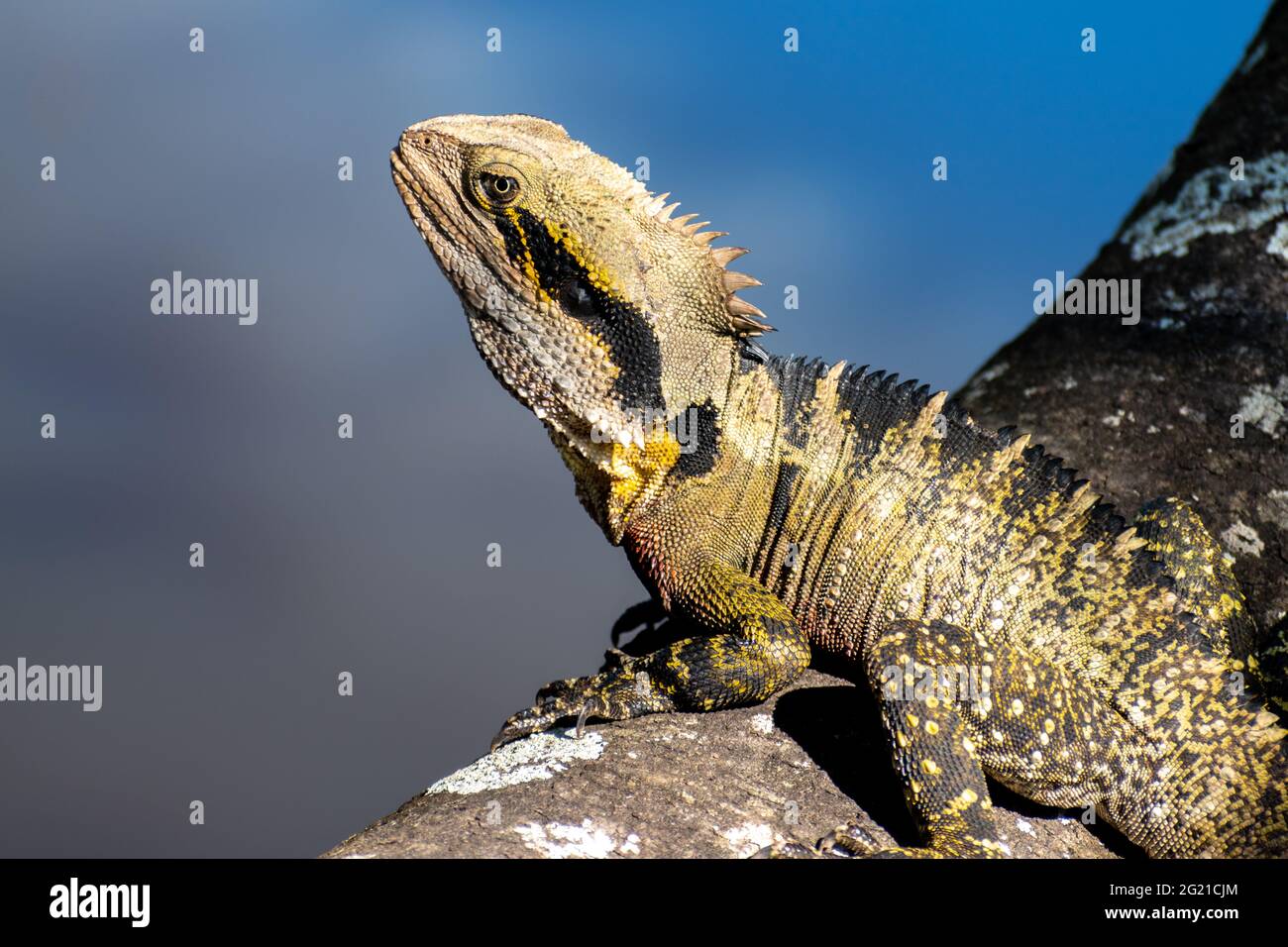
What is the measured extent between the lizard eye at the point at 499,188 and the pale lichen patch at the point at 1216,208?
6.51 meters

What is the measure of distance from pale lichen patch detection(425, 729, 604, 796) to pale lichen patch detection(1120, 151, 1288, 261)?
7.46 meters

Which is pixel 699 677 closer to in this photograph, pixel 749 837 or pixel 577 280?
pixel 749 837

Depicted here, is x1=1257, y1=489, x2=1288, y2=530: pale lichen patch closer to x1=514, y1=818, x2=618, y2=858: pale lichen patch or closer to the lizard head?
the lizard head

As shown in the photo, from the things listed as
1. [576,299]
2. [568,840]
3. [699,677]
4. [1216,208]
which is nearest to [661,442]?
[576,299]

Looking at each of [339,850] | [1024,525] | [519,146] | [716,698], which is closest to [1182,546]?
[1024,525]

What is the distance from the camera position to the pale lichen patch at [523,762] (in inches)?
239

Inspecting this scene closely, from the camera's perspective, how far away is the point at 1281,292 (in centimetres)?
1005

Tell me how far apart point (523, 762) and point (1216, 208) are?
8407 millimetres

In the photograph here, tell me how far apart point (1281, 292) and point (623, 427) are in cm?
637

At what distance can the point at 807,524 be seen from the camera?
23.5ft

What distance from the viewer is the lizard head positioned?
7.10 meters
